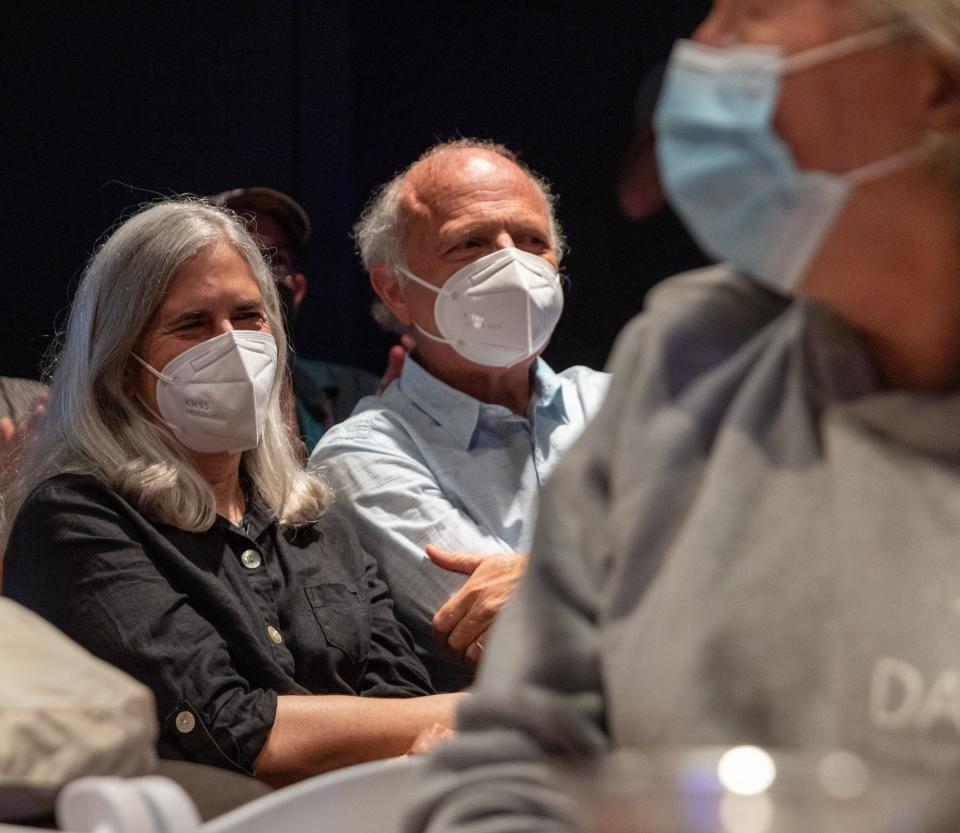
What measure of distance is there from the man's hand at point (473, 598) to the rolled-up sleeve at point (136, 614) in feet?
1.20

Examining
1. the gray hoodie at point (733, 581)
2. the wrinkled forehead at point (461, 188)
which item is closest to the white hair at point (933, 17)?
the gray hoodie at point (733, 581)

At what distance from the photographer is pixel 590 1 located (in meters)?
4.36

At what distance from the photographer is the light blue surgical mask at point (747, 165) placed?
87 cm

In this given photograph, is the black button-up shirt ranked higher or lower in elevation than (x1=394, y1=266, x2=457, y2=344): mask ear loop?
lower

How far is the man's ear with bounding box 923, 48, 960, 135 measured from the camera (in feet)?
2.77

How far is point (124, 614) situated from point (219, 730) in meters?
0.23

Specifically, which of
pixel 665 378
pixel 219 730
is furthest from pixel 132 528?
pixel 665 378

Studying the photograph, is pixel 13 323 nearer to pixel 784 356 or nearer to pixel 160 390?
pixel 160 390

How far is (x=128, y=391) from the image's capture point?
2420 mm

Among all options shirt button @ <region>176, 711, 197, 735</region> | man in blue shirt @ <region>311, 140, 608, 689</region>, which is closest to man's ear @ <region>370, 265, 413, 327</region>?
man in blue shirt @ <region>311, 140, 608, 689</region>

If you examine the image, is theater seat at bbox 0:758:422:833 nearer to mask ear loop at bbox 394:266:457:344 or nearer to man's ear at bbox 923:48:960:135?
man's ear at bbox 923:48:960:135

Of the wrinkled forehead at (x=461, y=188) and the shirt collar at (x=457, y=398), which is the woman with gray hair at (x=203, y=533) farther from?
the wrinkled forehead at (x=461, y=188)

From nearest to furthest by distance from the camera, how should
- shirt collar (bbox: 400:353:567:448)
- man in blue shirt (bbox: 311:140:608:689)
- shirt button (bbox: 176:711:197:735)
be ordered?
shirt button (bbox: 176:711:197:735), man in blue shirt (bbox: 311:140:608:689), shirt collar (bbox: 400:353:567:448)

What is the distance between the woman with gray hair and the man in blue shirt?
0.09 m
